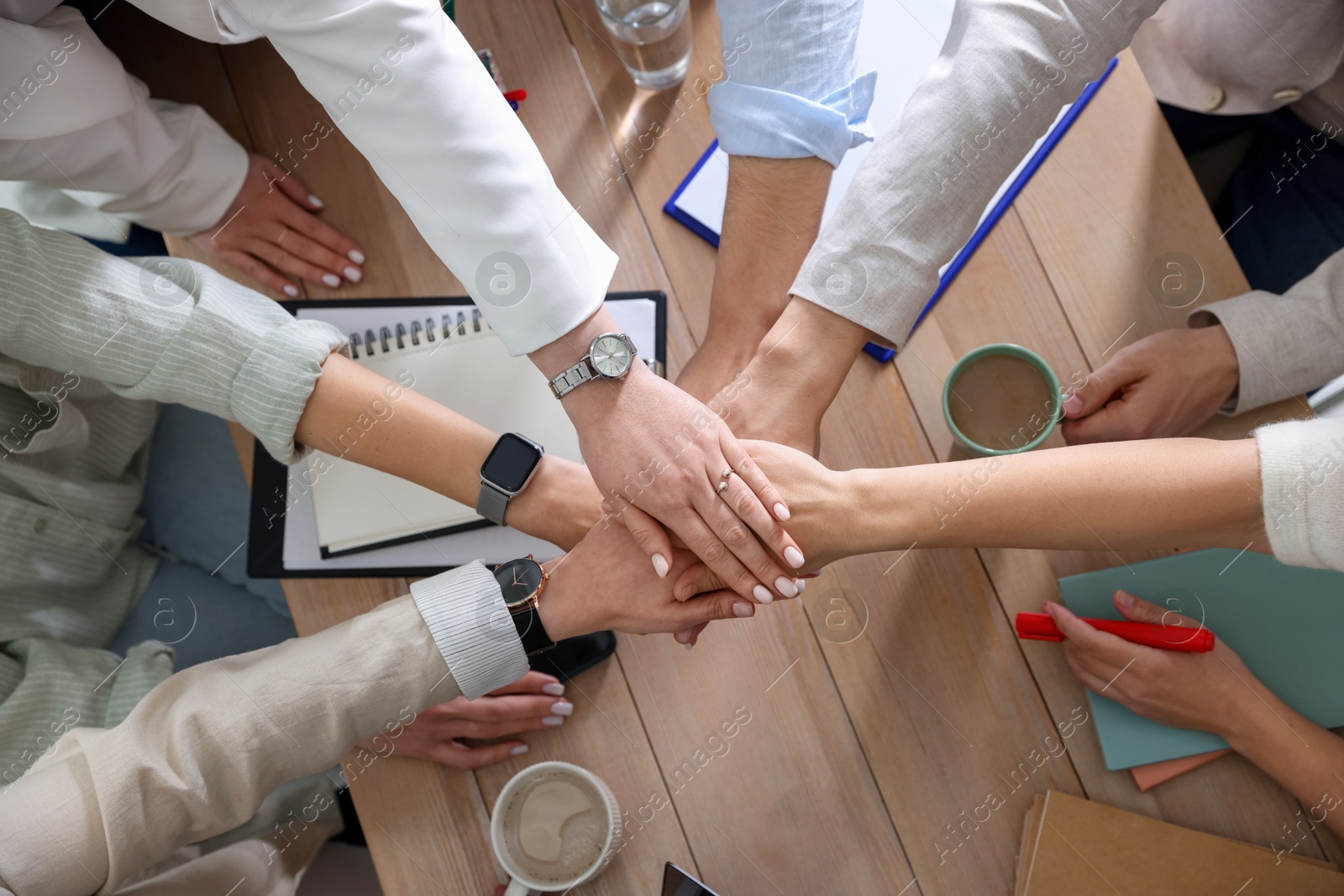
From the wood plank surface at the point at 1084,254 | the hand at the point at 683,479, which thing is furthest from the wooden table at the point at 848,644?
the hand at the point at 683,479

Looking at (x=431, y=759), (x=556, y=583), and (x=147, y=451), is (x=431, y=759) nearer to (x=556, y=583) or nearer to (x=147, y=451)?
(x=556, y=583)

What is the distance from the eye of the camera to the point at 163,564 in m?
1.12

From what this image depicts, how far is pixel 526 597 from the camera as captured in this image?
855 millimetres

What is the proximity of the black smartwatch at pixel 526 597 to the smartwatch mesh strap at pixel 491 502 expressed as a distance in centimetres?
6

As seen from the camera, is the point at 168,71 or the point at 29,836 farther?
the point at 168,71

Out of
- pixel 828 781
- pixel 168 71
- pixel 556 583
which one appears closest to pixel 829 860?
pixel 828 781

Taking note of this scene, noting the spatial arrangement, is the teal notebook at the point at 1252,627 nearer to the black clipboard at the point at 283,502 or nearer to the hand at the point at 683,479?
the hand at the point at 683,479

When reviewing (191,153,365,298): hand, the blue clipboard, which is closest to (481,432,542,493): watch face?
(191,153,365,298): hand

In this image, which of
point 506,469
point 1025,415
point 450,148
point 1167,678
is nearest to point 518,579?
point 506,469

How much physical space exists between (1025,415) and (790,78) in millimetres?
467

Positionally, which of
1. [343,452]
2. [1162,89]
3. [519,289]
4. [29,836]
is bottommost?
[29,836]

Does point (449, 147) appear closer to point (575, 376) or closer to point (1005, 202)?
point (575, 376)

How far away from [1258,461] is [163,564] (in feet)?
4.56

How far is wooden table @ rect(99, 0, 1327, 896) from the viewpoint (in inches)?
34.0
